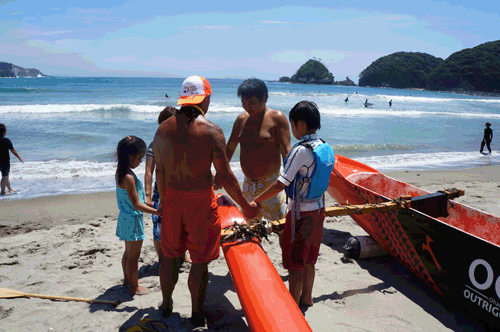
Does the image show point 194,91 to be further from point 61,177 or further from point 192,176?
point 61,177

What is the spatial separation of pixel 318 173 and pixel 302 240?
59 centimetres

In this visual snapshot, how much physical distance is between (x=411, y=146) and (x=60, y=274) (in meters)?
14.1

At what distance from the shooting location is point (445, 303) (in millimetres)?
3414

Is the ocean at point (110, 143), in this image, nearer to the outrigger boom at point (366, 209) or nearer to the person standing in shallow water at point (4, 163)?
the person standing in shallow water at point (4, 163)

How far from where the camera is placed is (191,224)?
2.51 meters

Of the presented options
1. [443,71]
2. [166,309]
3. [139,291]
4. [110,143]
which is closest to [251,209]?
[166,309]

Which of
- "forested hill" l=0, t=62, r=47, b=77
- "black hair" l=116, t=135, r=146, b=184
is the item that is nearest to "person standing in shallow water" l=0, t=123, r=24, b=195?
"black hair" l=116, t=135, r=146, b=184

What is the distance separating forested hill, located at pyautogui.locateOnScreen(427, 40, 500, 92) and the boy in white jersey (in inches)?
4064

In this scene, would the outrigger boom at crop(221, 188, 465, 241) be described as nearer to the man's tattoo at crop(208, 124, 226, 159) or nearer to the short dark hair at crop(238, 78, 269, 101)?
the man's tattoo at crop(208, 124, 226, 159)

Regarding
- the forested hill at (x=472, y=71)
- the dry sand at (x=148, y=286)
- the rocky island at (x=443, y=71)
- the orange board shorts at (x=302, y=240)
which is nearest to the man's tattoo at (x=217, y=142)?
the orange board shorts at (x=302, y=240)

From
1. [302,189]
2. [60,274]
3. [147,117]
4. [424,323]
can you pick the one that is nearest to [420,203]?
[424,323]

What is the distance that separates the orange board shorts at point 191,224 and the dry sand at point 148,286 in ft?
2.42

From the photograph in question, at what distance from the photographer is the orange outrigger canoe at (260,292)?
6.95 feet

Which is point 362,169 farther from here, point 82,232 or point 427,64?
point 427,64
